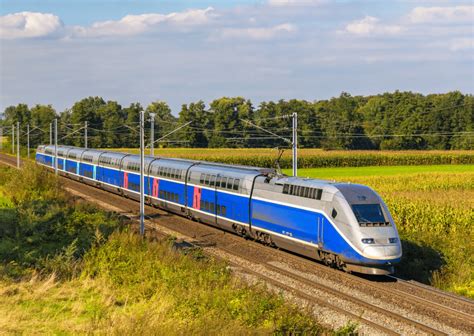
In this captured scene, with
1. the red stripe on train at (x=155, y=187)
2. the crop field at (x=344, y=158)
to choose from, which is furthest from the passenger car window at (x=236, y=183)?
the crop field at (x=344, y=158)

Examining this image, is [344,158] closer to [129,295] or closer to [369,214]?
[369,214]

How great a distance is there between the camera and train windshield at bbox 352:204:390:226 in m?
22.7

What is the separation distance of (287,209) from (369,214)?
16.1 ft

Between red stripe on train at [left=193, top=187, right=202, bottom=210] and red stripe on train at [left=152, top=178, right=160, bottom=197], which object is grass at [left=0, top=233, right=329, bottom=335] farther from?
red stripe on train at [left=152, top=178, right=160, bottom=197]

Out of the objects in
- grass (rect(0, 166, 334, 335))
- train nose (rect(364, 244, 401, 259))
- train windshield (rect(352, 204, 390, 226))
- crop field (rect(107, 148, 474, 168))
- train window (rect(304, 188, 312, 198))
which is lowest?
crop field (rect(107, 148, 474, 168))

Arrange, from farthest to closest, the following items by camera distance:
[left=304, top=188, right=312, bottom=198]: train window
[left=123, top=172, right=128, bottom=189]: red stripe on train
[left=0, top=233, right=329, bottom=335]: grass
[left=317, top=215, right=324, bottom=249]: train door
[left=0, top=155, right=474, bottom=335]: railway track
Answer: [left=123, top=172, right=128, bottom=189]: red stripe on train
[left=304, top=188, right=312, bottom=198]: train window
[left=317, top=215, right=324, bottom=249]: train door
[left=0, top=155, right=474, bottom=335]: railway track
[left=0, top=233, right=329, bottom=335]: grass

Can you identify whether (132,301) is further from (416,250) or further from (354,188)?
(416,250)

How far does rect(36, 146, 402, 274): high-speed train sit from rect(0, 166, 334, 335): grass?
4.61 metres

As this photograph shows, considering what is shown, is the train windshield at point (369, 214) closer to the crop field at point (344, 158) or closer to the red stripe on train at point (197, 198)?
the red stripe on train at point (197, 198)

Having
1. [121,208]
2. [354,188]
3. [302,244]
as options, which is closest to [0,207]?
[121,208]

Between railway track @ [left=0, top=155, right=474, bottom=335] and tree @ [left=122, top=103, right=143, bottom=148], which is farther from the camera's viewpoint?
tree @ [left=122, top=103, right=143, bottom=148]

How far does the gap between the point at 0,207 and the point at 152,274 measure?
25.3m

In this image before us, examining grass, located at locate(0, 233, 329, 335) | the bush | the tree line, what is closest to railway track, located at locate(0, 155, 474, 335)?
grass, located at locate(0, 233, 329, 335)

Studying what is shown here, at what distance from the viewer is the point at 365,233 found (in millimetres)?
22281
